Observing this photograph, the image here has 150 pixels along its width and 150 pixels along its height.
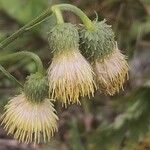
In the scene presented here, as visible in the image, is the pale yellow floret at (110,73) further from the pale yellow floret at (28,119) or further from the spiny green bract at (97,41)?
the pale yellow floret at (28,119)

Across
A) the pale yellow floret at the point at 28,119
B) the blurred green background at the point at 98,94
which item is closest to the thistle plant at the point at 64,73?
the pale yellow floret at the point at 28,119

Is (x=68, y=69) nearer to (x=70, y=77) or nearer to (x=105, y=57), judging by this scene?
(x=70, y=77)

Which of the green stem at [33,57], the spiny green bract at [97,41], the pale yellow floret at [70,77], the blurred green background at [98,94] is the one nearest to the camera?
the pale yellow floret at [70,77]

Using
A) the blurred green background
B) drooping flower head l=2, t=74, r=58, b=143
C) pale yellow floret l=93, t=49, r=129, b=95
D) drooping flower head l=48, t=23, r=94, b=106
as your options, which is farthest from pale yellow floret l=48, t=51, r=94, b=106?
the blurred green background

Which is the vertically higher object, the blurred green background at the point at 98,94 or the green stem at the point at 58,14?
the blurred green background at the point at 98,94

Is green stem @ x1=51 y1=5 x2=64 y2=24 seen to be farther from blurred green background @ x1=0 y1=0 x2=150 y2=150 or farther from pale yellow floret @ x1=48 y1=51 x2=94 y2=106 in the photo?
blurred green background @ x1=0 y1=0 x2=150 y2=150

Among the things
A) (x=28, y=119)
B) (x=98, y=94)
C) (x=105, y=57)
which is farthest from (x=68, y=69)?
(x=98, y=94)

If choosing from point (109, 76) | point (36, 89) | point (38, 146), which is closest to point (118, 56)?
point (109, 76)

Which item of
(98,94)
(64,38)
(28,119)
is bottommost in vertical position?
(28,119)
